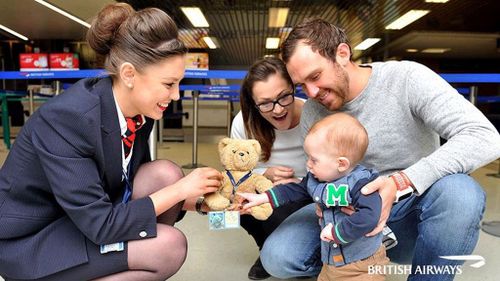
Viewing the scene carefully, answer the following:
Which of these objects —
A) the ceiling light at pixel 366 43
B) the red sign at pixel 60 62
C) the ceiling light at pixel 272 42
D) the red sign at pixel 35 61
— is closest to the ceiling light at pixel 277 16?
the ceiling light at pixel 272 42

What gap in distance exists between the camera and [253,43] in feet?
34.9

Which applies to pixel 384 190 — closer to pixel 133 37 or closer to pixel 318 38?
pixel 318 38

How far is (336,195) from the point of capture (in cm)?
111

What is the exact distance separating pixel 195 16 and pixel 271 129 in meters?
7.51

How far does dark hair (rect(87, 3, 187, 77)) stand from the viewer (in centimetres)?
101

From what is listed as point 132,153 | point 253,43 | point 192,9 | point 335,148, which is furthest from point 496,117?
point 253,43

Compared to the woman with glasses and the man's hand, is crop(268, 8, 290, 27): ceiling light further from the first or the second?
the man's hand

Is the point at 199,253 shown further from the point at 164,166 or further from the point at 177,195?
the point at 177,195

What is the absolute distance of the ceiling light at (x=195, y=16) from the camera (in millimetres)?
8148

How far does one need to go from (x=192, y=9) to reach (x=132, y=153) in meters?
7.46

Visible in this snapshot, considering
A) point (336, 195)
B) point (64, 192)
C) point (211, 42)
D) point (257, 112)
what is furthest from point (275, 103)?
point (211, 42)

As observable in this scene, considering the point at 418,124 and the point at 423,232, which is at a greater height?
the point at 418,124

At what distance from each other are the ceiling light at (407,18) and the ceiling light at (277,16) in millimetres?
2427

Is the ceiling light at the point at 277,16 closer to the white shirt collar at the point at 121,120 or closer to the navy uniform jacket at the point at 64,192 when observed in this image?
the white shirt collar at the point at 121,120
